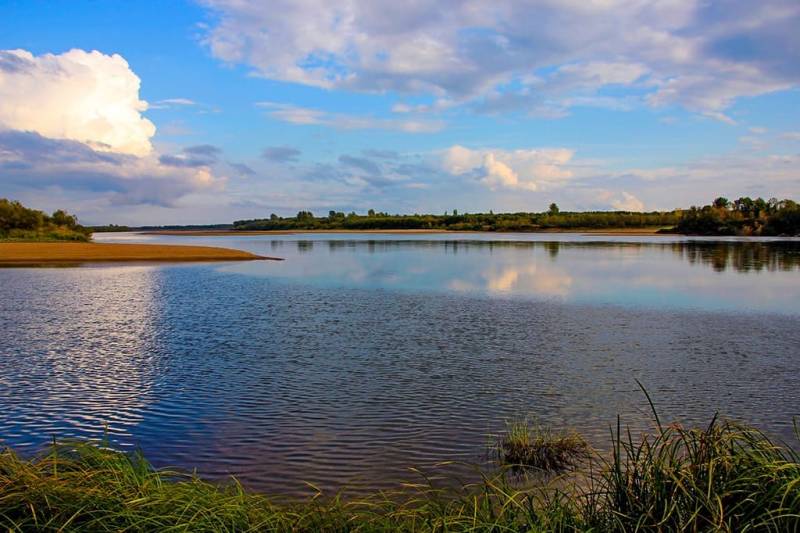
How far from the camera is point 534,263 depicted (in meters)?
47.9

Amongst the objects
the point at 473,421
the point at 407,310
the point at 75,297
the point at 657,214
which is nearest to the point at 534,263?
the point at 407,310

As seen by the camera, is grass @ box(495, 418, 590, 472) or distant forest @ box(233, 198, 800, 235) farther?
distant forest @ box(233, 198, 800, 235)

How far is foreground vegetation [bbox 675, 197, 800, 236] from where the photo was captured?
112181mm

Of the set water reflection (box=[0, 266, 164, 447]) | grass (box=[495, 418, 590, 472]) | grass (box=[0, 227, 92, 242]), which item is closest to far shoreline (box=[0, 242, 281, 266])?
grass (box=[0, 227, 92, 242])

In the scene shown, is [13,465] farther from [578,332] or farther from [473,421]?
[578,332]

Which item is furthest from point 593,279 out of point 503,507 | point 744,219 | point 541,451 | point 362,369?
point 744,219

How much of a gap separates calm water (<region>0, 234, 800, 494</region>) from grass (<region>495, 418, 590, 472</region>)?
0.56 metres

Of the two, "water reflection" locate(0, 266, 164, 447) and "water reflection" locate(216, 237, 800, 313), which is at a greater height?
"water reflection" locate(0, 266, 164, 447)

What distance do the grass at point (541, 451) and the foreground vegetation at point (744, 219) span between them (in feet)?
407

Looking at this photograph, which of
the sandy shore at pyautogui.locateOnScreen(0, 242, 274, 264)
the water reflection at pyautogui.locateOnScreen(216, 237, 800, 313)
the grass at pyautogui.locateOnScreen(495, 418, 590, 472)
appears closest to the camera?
the grass at pyautogui.locateOnScreen(495, 418, 590, 472)

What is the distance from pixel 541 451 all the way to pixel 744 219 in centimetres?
13727

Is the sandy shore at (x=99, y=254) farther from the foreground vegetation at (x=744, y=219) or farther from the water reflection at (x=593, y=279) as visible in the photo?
the foreground vegetation at (x=744, y=219)

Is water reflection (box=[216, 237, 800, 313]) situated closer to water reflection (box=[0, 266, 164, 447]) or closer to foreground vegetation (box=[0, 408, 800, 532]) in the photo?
water reflection (box=[0, 266, 164, 447])

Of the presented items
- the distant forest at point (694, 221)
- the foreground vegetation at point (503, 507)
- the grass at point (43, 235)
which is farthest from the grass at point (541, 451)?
the distant forest at point (694, 221)
